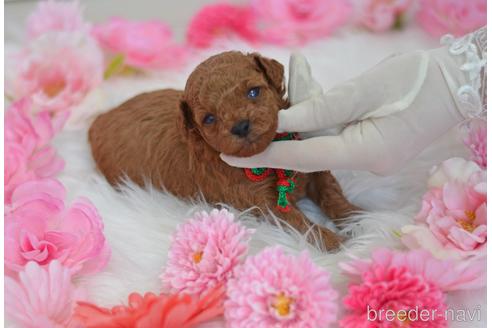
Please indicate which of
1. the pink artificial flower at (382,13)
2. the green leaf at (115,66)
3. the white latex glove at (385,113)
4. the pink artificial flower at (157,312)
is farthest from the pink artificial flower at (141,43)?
the pink artificial flower at (157,312)

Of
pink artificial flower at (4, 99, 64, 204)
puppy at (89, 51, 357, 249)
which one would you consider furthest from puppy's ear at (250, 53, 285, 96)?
pink artificial flower at (4, 99, 64, 204)

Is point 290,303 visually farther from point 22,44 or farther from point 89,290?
point 22,44

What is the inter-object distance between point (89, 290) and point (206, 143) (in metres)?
0.32

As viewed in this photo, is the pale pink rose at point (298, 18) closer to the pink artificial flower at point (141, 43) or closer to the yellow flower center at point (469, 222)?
the pink artificial flower at point (141, 43)

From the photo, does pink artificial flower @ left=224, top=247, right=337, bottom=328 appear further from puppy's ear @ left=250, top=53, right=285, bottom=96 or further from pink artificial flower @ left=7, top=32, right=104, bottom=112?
pink artificial flower @ left=7, top=32, right=104, bottom=112

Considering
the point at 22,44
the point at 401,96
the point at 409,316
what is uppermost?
the point at 22,44

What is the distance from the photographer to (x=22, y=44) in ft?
5.71

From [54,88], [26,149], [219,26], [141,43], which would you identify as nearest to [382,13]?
[219,26]

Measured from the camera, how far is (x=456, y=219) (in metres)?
0.90

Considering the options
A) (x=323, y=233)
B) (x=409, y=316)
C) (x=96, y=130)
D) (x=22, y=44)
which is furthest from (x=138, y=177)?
(x=22, y=44)

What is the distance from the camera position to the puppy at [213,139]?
91cm

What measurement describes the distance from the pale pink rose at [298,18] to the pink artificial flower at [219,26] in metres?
0.04

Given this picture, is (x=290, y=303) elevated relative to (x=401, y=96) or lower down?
lower down

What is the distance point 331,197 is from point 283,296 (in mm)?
349
